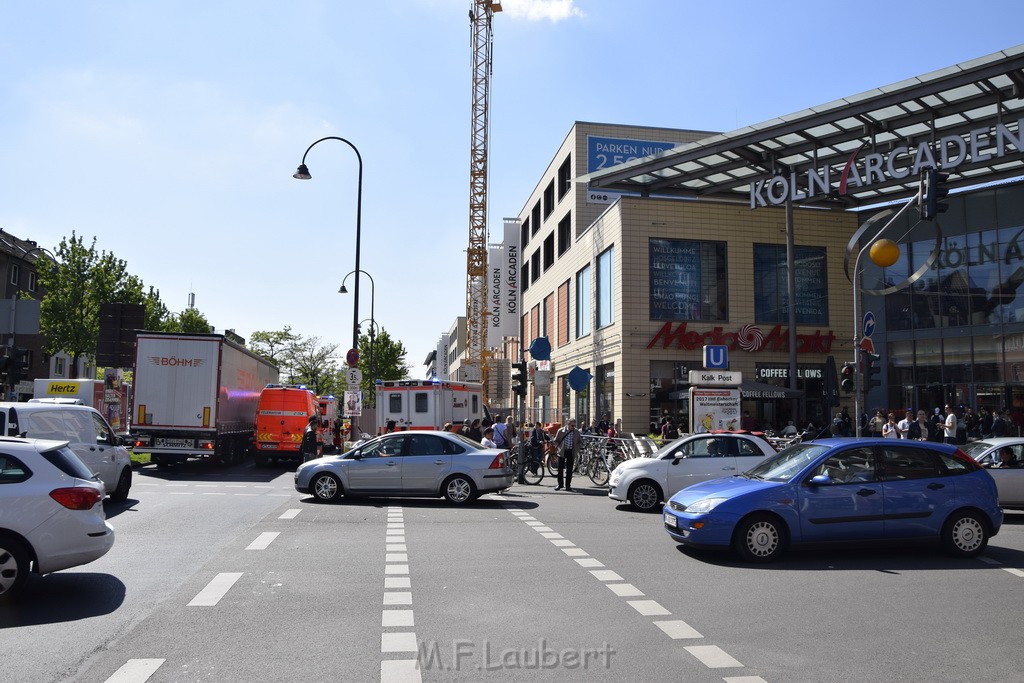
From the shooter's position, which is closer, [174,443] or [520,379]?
[520,379]

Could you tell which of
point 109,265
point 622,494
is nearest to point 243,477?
point 622,494

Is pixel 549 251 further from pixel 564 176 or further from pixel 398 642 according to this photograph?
pixel 398 642

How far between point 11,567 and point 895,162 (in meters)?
26.8

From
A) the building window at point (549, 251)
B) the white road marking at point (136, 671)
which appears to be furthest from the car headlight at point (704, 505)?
the building window at point (549, 251)

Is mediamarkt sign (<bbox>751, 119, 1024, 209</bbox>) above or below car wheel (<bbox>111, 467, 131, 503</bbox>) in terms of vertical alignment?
above

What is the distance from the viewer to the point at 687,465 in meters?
15.6

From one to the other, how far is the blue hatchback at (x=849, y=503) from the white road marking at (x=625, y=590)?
186 cm

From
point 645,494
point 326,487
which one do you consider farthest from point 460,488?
point 645,494

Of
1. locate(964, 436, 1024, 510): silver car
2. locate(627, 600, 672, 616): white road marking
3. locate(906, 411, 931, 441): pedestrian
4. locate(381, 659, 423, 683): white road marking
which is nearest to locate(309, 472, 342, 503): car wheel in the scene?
locate(627, 600, 672, 616): white road marking

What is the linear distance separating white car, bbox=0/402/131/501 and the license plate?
8176 millimetres

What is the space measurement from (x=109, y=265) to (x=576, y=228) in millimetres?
24594

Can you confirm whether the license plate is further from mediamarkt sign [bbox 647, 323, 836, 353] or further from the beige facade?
mediamarkt sign [bbox 647, 323, 836, 353]

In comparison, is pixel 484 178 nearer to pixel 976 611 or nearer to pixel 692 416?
pixel 692 416

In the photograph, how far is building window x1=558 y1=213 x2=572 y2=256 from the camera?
4417 cm
